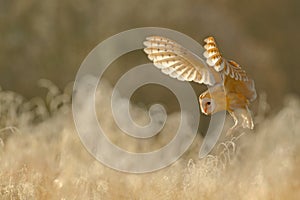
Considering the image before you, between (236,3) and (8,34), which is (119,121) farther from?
(236,3)

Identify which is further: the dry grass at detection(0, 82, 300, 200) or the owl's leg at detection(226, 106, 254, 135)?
the dry grass at detection(0, 82, 300, 200)

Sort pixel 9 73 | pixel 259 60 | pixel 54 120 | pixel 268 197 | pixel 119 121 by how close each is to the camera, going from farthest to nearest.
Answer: pixel 259 60 → pixel 9 73 → pixel 54 120 → pixel 119 121 → pixel 268 197

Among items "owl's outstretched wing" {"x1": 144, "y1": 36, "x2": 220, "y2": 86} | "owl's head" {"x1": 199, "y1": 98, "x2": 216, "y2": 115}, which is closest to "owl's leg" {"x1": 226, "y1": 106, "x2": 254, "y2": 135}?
"owl's head" {"x1": 199, "y1": 98, "x2": 216, "y2": 115}

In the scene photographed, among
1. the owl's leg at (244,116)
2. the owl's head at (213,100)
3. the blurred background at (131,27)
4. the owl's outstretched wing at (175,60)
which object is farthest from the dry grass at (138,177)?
the blurred background at (131,27)

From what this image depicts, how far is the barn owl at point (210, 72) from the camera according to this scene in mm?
2375

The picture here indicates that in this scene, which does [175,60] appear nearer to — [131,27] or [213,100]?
[213,100]

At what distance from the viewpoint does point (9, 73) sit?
8.71 metres

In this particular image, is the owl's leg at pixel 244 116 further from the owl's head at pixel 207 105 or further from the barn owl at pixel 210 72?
the owl's head at pixel 207 105

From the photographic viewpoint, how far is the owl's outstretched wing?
7.77 ft

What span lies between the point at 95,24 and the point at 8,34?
1060 millimetres

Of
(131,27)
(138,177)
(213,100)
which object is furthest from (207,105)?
(131,27)

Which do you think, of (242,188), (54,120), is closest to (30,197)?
(242,188)

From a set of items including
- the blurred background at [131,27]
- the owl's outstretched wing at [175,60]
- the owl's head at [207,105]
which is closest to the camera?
the owl's outstretched wing at [175,60]

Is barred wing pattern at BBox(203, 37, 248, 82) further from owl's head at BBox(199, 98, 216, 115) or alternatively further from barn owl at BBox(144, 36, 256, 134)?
owl's head at BBox(199, 98, 216, 115)
